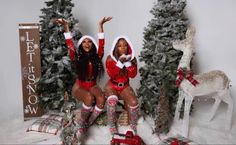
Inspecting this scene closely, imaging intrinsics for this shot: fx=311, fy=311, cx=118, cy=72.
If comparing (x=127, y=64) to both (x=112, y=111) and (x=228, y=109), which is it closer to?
(x=112, y=111)

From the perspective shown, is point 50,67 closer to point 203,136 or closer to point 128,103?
point 128,103

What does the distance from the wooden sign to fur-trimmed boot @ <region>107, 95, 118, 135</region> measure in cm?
73

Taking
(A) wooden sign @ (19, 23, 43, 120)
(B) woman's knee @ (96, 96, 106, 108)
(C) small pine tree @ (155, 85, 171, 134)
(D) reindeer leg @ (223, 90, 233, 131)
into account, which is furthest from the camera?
(A) wooden sign @ (19, 23, 43, 120)

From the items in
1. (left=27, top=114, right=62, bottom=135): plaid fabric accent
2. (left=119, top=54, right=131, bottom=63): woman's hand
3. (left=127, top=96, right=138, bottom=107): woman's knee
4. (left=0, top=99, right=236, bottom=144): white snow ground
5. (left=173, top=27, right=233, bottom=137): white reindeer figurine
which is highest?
(left=119, top=54, right=131, bottom=63): woman's hand

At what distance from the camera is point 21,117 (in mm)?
2846

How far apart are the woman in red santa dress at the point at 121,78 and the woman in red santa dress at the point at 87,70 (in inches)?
3.6

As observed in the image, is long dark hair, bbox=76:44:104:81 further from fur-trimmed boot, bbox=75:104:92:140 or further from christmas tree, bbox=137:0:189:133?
christmas tree, bbox=137:0:189:133

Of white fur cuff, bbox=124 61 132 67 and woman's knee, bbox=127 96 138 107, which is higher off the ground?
white fur cuff, bbox=124 61 132 67

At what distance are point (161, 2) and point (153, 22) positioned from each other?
178mm

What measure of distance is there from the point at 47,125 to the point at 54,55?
60 cm

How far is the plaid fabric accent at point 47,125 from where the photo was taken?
251cm

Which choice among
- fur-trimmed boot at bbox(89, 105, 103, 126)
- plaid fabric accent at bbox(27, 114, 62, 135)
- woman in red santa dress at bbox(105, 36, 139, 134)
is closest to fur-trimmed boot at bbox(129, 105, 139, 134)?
woman in red santa dress at bbox(105, 36, 139, 134)

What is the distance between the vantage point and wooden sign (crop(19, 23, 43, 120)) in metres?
2.64

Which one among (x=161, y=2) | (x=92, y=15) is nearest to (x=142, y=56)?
(x=161, y=2)
